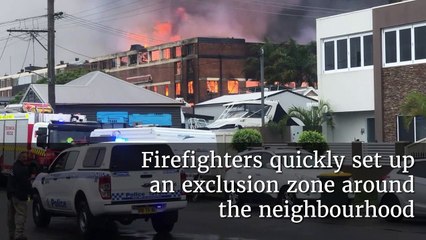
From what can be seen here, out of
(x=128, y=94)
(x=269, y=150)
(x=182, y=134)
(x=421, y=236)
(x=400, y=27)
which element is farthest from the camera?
(x=128, y=94)

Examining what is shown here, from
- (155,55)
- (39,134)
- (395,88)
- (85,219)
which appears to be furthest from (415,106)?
(155,55)

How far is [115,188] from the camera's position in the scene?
1412 centimetres

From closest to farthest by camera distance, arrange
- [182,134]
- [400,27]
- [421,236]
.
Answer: [421,236], [182,134], [400,27]

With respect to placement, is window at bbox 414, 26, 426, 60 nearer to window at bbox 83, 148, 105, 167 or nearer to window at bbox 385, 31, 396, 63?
window at bbox 385, 31, 396, 63

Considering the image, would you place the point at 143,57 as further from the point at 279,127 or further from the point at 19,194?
the point at 19,194

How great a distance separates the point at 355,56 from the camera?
3403 centimetres

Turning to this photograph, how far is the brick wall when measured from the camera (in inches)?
1206

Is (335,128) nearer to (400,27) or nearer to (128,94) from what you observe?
(400,27)

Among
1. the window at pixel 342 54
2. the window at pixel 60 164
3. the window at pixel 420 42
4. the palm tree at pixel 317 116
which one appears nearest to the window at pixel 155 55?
the palm tree at pixel 317 116

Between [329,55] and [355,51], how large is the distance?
160 cm

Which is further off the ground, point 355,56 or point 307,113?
point 355,56

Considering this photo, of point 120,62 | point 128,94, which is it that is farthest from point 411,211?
point 120,62

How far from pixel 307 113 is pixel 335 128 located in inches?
68.1

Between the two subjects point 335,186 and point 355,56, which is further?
point 355,56
